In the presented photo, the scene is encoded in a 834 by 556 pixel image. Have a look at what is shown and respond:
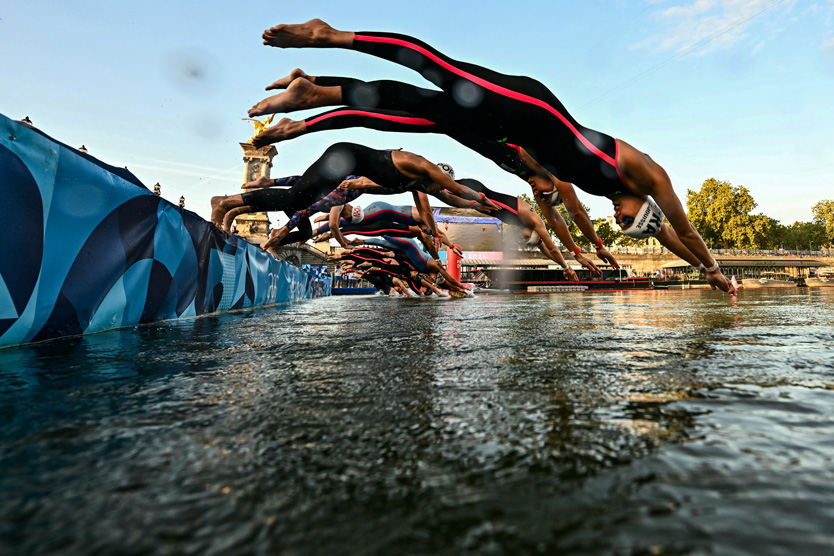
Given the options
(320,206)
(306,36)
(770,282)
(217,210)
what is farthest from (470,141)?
(770,282)

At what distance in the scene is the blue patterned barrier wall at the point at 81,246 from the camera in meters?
3.02

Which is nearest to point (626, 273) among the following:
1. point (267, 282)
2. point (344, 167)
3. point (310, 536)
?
point (267, 282)

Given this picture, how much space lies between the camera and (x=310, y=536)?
0.63 meters

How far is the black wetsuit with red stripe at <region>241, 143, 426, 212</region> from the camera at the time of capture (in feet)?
19.2

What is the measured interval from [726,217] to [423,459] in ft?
209

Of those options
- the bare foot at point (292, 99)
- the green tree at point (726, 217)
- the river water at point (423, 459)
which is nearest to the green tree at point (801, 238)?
the green tree at point (726, 217)

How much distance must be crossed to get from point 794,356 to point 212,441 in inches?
102

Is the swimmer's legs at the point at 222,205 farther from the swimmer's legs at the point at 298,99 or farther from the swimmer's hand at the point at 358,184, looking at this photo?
the swimmer's legs at the point at 298,99

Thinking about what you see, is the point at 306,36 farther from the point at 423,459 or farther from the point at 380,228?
the point at 380,228

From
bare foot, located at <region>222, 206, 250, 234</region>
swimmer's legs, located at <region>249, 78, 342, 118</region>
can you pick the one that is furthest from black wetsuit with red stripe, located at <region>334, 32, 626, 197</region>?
bare foot, located at <region>222, 206, 250, 234</region>

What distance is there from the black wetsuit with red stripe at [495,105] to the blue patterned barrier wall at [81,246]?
2353 mm

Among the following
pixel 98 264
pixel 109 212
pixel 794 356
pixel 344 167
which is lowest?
pixel 794 356

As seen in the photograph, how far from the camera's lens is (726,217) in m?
52.5

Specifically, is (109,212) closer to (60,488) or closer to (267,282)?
(60,488)
